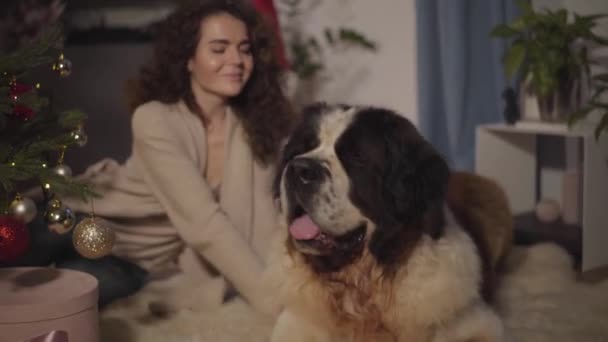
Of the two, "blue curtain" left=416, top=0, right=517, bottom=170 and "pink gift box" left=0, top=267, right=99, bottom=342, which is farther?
Result: "blue curtain" left=416, top=0, right=517, bottom=170

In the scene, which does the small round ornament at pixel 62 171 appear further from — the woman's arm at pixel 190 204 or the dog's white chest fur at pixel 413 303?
the dog's white chest fur at pixel 413 303

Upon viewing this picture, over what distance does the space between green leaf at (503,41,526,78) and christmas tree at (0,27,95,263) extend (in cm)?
154

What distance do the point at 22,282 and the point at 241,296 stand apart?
0.67m

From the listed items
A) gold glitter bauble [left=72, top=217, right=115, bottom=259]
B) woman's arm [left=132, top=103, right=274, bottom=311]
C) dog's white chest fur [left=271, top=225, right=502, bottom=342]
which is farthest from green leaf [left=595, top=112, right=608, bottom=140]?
gold glitter bauble [left=72, top=217, right=115, bottom=259]

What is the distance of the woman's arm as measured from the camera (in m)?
1.92

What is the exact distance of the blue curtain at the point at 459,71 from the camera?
113 inches

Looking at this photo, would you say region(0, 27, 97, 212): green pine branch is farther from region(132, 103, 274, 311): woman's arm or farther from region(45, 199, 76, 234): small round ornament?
region(132, 103, 274, 311): woman's arm

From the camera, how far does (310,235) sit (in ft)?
4.85

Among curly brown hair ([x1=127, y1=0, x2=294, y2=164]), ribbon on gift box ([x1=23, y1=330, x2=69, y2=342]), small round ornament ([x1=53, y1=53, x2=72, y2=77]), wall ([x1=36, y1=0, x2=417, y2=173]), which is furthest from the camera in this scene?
wall ([x1=36, y1=0, x2=417, y2=173])

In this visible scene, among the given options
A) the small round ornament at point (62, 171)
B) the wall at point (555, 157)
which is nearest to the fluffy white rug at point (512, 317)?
the small round ornament at point (62, 171)

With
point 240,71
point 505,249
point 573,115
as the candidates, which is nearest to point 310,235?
point 240,71

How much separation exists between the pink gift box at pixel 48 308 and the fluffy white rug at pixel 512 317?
11.4 inches

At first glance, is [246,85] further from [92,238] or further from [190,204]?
[92,238]

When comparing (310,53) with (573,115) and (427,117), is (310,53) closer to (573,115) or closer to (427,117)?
(427,117)
